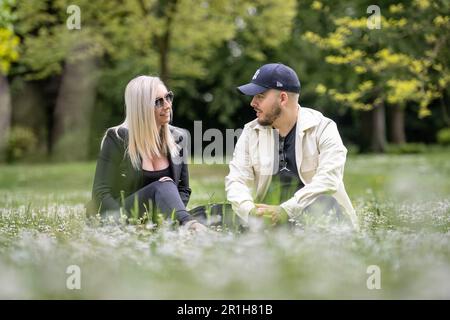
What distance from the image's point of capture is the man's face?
235 inches

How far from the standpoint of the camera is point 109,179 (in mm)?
6289

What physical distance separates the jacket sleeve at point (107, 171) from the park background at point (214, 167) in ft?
1.17

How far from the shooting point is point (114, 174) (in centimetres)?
629

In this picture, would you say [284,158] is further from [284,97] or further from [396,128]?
[396,128]

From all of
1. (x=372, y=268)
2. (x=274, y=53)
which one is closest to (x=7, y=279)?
(x=372, y=268)

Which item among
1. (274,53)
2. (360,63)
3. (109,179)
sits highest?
(274,53)

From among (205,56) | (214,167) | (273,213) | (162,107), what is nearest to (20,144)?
(205,56)

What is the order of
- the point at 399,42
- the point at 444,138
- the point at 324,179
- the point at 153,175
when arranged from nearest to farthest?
the point at 324,179 < the point at 153,175 < the point at 399,42 < the point at 444,138

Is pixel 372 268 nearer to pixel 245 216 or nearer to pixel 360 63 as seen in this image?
pixel 245 216

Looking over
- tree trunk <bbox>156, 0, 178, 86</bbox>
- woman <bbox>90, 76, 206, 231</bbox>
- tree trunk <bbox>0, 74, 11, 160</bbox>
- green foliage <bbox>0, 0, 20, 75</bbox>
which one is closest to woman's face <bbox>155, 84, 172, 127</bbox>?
woman <bbox>90, 76, 206, 231</bbox>

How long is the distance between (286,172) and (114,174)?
153 centimetres
